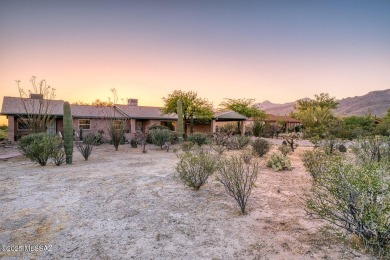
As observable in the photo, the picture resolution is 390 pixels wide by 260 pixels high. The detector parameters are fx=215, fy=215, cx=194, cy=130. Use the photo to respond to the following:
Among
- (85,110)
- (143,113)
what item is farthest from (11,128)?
(143,113)

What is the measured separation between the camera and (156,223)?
14.3ft

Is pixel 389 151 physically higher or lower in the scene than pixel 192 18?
lower

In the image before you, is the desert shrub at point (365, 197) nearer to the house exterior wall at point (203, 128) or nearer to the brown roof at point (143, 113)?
the brown roof at point (143, 113)

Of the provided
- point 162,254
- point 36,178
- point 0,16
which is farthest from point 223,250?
point 0,16

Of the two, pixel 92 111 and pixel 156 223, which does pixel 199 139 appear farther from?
pixel 92 111

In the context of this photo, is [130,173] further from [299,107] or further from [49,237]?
[299,107]

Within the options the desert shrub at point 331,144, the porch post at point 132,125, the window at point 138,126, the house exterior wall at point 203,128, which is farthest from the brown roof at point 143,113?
the desert shrub at point 331,144

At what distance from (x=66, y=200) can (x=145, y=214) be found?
2.51 m

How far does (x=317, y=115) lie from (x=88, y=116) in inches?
1412

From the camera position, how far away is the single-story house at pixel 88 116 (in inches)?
820

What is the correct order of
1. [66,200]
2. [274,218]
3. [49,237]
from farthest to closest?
[66,200] → [274,218] → [49,237]

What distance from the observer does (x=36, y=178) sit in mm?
8164

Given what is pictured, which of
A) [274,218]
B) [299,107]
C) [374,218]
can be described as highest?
[299,107]

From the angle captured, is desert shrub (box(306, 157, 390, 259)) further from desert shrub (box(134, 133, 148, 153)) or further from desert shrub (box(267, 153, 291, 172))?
desert shrub (box(134, 133, 148, 153))
